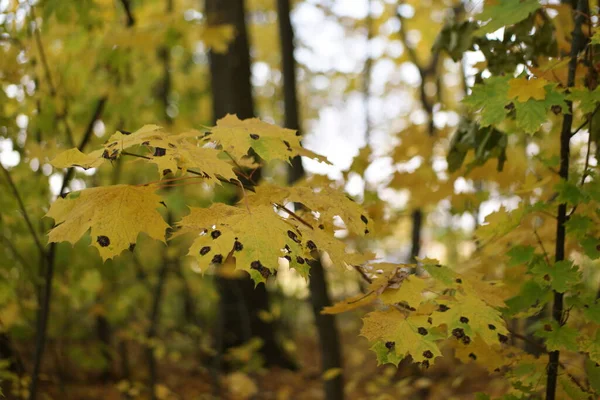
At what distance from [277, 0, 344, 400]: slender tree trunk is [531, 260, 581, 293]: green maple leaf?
150 centimetres

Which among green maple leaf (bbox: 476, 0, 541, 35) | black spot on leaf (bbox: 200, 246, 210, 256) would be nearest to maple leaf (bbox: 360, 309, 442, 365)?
black spot on leaf (bbox: 200, 246, 210, 256)

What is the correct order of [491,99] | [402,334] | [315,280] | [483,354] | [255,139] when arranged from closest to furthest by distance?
[402,334], [255,139], [491,99], [483,354], [315,280]

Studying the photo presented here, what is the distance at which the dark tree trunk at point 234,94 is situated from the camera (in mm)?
4898

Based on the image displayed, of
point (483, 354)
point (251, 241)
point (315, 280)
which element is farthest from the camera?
point (315, 280)

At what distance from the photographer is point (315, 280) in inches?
125

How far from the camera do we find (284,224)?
1363mm

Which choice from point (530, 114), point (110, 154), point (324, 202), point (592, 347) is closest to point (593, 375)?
point (592, 347)

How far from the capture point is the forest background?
142 centimetres

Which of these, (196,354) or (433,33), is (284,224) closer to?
(433,33)

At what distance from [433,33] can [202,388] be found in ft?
15.6

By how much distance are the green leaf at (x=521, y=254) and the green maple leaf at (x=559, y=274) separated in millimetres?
39

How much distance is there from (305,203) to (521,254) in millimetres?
810

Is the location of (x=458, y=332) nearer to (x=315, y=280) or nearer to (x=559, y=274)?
(x=559, y=274)

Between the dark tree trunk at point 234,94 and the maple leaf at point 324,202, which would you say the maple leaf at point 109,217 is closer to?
the maple leaf at point 324,202
